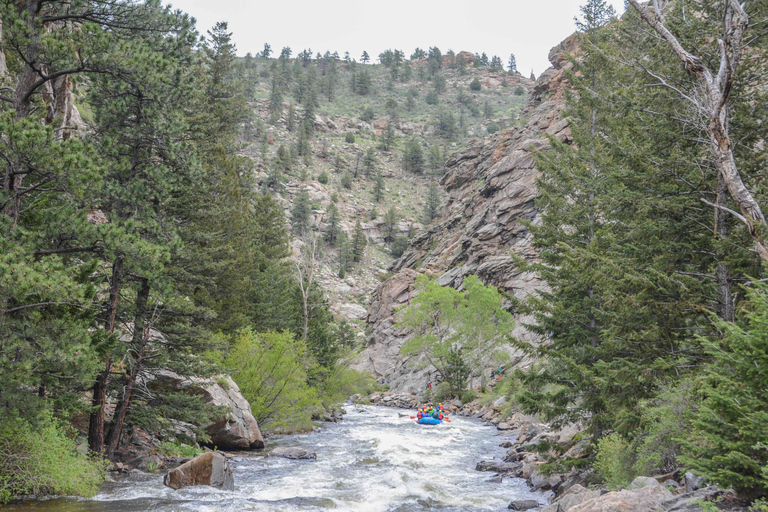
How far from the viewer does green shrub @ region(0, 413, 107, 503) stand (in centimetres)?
834

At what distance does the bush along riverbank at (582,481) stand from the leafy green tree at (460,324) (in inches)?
517

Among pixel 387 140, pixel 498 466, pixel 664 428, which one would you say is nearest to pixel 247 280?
pixel 498 466

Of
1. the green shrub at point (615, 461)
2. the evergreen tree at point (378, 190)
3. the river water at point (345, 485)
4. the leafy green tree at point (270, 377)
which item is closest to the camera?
the green shrub at point (615, 461)

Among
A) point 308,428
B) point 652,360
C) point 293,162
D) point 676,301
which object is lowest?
point 308,428

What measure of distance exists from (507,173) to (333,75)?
109107 mm

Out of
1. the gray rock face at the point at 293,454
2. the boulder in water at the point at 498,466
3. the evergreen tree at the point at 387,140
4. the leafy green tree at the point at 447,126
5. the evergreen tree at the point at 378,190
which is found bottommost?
the gray rock face at the point at 293,454

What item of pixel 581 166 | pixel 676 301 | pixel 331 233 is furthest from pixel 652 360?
pixel 331 233

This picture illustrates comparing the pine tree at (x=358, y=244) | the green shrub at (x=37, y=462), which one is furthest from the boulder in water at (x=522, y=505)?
the pine tree at (x=358, y=244)

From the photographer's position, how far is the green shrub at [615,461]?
9430 millimetres

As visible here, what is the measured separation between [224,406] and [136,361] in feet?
10.9

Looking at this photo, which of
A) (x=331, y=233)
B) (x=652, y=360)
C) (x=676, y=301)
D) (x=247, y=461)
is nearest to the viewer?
(x=676, y=301)

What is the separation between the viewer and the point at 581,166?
48.6ft

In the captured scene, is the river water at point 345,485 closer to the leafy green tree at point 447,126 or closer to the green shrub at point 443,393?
the green shrub at point 443,393

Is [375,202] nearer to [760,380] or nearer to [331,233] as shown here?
[331,233]
